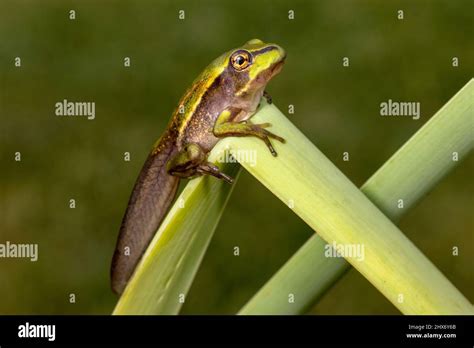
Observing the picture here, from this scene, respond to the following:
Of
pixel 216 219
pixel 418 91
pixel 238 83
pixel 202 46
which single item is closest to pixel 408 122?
→ pixel 418 91

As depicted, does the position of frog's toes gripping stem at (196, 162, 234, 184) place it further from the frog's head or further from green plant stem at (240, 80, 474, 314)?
the frog's head

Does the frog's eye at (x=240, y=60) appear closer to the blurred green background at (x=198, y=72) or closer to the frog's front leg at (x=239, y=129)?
the frog's front leg at (x=239, y=129)

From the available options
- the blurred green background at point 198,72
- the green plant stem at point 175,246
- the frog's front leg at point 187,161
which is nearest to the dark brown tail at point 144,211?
the frog's front leg at point 187,161

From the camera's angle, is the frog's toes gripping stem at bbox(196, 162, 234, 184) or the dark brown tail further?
the dark brown tail

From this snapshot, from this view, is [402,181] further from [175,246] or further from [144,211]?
[144,211]

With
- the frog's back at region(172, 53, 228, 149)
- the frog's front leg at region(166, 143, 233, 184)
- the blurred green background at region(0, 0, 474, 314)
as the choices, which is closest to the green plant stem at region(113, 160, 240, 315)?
the frog's front leg at region(166, 143, 233, 184)

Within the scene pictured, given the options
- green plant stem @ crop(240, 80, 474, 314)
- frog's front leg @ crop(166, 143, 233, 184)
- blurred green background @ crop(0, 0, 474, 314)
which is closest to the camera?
green plant stem @ crop(240, 80, 474, 314)
